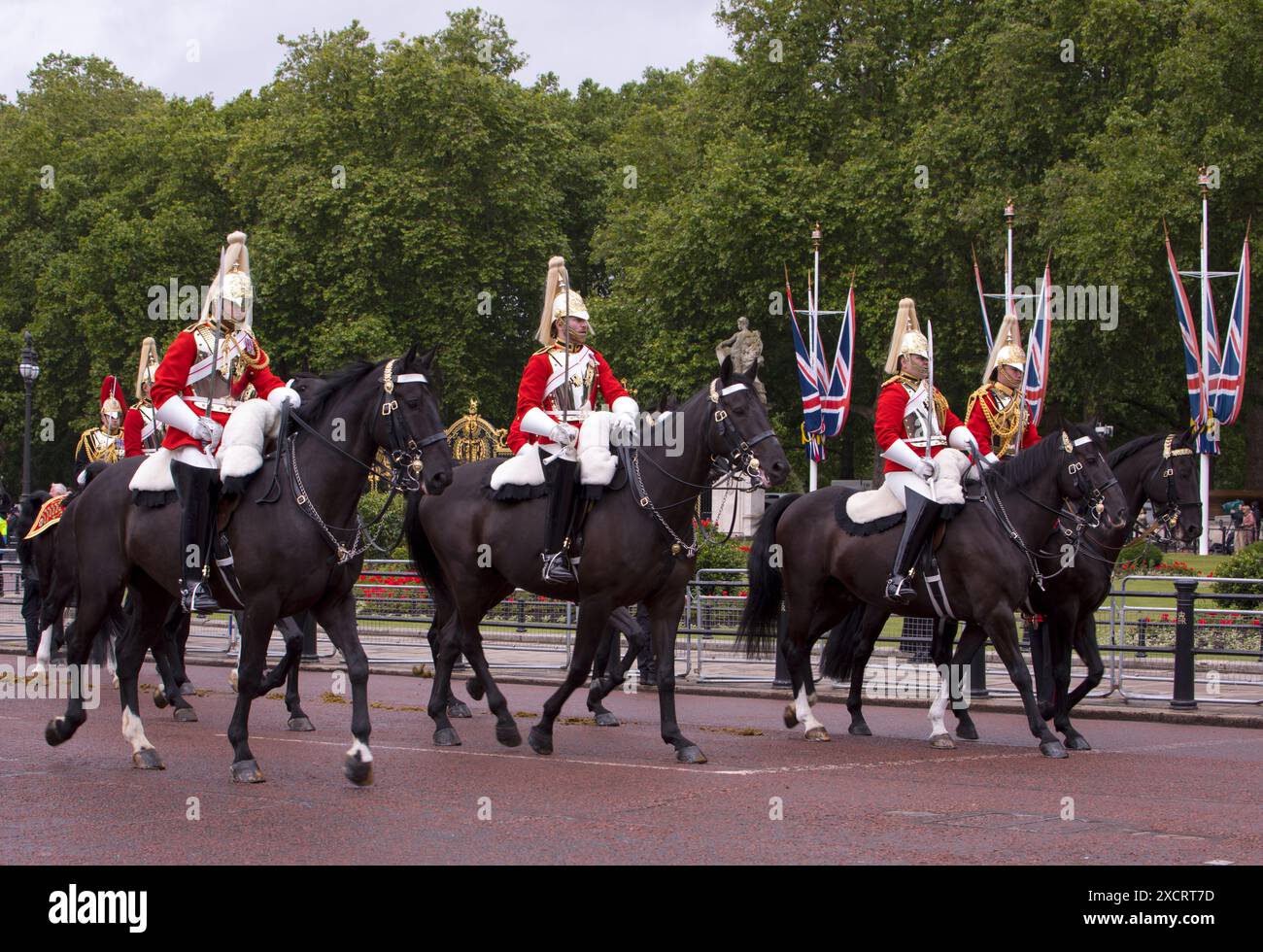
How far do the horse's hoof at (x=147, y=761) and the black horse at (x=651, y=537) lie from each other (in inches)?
91.8

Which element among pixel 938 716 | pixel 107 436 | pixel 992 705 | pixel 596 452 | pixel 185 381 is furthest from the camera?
pixel 107 436

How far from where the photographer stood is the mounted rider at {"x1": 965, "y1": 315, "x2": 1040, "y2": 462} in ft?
46.6

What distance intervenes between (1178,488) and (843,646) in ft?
10.1

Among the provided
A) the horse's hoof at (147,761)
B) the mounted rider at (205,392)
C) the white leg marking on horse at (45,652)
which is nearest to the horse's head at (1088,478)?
the mounted rider at (205,392)

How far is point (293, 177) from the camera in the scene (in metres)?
51.4

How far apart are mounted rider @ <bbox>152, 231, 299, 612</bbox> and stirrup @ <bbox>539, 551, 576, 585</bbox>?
2.32 m

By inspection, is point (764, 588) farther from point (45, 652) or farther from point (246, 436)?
point (45, 652)

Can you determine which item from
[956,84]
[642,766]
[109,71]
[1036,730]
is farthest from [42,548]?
[109,71]

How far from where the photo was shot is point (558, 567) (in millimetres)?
12258

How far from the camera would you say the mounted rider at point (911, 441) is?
42.3 ft

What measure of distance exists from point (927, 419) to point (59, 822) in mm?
7289

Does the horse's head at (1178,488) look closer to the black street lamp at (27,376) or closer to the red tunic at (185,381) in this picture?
the red tunic at (185,381)

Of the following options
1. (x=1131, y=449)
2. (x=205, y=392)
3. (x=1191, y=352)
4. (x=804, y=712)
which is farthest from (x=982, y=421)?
(x=1191, y=352)

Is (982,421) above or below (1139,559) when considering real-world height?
above
